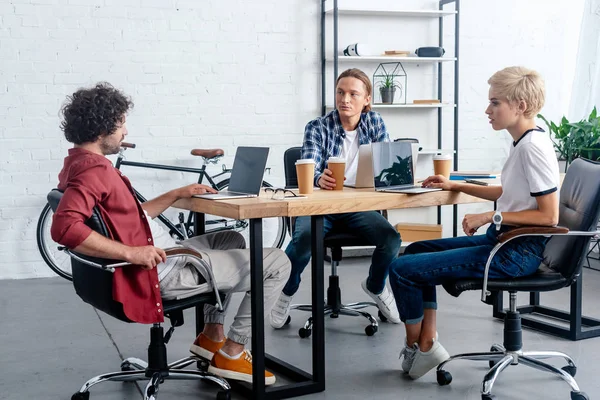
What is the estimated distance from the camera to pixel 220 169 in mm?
5410

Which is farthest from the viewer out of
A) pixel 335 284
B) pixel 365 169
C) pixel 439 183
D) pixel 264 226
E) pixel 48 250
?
pixel 264 226

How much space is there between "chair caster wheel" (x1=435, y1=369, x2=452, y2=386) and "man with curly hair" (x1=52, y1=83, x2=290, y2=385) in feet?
2.25

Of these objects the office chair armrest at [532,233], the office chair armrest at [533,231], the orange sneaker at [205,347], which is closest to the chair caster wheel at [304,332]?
the orange sneaker at [205,347]

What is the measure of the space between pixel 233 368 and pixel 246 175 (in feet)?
2.29

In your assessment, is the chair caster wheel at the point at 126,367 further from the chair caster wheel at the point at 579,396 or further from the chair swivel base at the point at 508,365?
the chair caster wheel at the point at 579,396

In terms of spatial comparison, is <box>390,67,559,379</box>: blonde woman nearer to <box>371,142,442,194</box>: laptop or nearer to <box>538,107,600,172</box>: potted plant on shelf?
<box>371,142,442,194</box>: laptop

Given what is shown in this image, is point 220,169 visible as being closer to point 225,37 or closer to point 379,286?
point 225,37

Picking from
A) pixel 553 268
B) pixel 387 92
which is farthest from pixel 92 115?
pixel 387 92

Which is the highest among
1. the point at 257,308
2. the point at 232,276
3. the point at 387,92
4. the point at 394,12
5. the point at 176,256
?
the point at 394,12

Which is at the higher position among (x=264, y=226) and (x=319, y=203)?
(x=319, y=203)

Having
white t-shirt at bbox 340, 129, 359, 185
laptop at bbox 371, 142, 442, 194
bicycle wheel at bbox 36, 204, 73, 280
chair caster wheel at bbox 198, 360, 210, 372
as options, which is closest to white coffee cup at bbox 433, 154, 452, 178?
laptop at bbox 371, 142, 442, 194

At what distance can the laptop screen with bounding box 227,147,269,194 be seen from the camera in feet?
8.79

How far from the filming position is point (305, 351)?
3.29m

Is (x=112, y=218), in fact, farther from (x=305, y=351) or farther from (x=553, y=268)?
(x=553, y=268)
